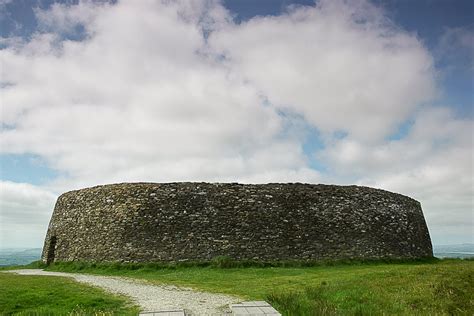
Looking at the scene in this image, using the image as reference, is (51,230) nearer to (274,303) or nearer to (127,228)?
(127,228)

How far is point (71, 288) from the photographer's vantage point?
579 inches

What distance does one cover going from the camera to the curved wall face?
2323cm

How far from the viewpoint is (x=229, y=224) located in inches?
935

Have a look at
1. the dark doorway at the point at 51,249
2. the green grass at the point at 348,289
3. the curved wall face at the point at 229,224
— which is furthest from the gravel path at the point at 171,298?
the dark doorway at the point at 51,249

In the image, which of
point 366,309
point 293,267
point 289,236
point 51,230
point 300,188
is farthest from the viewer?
point 51,230

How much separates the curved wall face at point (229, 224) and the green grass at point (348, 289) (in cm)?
230

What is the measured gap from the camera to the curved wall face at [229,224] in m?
23.2

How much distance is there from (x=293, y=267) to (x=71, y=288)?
38.3 ft

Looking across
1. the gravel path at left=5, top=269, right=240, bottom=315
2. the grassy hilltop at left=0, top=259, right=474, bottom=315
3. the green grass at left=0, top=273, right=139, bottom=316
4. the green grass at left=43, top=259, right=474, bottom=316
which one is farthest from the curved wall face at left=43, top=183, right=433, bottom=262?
the green grass at left=0, top=273, right=139, bottom=316

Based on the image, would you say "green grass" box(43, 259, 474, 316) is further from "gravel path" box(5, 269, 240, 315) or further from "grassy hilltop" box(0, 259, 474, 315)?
"gravel path" box(5, 269, 240, 315)

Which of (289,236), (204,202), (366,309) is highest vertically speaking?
(204,202)

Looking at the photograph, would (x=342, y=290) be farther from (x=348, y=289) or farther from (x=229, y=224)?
(x=229, y=224)

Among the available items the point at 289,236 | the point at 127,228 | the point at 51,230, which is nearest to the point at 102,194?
the point at 127,228

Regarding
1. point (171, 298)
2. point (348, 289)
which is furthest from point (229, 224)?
point (348, 289)
